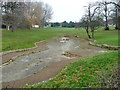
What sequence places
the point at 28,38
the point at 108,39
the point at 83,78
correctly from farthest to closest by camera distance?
the point at 28,38 → the point at 108,39 → the point at 83,78

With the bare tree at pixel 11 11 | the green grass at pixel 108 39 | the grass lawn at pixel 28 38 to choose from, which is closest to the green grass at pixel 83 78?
the grass lawn at pixel 28 38

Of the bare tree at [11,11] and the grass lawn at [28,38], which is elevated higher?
the bare tree at [11,11]

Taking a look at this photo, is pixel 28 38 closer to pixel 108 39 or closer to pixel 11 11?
pixel 11 11

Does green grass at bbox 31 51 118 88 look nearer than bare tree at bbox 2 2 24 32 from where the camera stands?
Yes

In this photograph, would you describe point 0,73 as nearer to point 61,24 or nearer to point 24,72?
point 24,72

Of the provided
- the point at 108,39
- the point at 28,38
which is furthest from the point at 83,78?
the point at 28,38

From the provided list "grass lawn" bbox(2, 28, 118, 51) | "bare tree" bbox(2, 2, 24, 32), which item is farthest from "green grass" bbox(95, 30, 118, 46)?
"bare tree" bbox(2, 2, 24, 32)

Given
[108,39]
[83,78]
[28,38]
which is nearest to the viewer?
[83,78]

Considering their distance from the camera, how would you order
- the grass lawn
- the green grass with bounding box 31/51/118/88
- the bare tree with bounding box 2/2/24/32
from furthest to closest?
1. the bare tree with bounding box 2/2/24/32
2. the grass lawn
3. the green grass with bounding box 31/51/118/88

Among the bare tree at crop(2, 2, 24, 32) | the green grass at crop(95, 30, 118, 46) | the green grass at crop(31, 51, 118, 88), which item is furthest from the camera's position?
the bare tree at crop(2, 2, 24, 32)

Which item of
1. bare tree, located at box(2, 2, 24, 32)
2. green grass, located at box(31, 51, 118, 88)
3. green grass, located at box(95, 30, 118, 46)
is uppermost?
bare tree, located at box(2, 2, 24, 32)

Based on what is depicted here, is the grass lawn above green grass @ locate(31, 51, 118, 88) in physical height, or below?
above

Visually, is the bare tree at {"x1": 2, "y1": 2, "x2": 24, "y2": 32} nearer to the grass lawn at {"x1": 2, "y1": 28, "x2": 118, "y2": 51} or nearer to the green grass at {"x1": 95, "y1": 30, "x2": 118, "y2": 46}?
the grass lawn at {"x1": 2, "y1": 28, "x2": 118, "y2": 51}

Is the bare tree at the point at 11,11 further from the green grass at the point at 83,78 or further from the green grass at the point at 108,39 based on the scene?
the green grass at the point at 83,78
